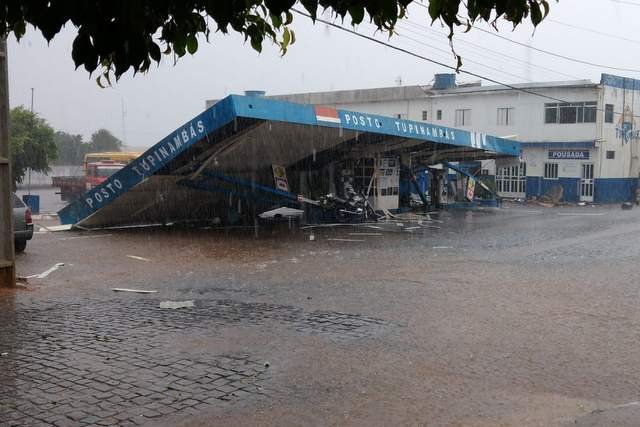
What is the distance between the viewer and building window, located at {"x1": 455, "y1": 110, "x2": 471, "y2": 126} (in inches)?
1729

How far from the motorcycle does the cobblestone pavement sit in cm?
A: 1263

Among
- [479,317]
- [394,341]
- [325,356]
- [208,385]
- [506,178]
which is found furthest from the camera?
[506,178]

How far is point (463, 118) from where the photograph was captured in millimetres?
44156

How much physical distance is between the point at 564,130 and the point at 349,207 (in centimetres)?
2265

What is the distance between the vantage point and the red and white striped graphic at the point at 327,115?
18.2 m

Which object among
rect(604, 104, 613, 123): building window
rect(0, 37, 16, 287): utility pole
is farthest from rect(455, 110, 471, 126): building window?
rect(0, 37, 16, 287): utility pole

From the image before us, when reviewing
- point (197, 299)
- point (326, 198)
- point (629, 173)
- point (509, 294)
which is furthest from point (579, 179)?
point (197, 299)

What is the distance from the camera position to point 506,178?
4228 cm

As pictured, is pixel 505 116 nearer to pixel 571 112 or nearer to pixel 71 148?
pixel 571 112

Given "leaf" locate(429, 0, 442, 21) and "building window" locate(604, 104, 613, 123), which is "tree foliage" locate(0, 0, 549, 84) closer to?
"leaf" locate(429, 0, 442, 21)

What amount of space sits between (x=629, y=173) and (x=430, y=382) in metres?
40.0

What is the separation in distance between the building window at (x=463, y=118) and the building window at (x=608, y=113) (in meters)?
8.30

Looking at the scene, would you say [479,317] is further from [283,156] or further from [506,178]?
[506,178]

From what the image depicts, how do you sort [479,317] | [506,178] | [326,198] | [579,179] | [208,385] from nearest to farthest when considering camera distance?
[208,385]
[479,317]
[326,198]
[579,179]
[506,178]
